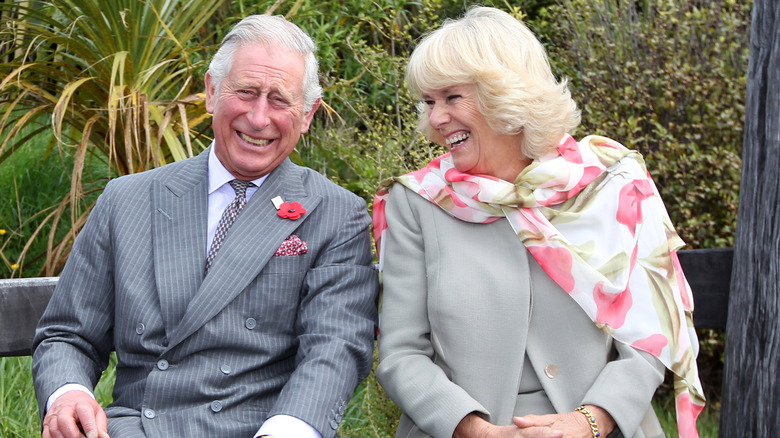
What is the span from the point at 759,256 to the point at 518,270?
0.93 metres

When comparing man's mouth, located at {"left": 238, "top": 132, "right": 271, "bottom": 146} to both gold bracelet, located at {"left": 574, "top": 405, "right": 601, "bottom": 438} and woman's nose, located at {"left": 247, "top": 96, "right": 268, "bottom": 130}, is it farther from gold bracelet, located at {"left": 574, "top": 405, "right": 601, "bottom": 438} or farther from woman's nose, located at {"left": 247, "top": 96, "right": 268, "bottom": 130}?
gold bracelet, located at {"left": 574, "top": 405, "right": 601, "bottom": 438}

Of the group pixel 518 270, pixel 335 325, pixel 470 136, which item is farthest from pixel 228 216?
pixel 518 270

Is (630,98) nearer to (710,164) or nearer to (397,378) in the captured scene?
(710,164)

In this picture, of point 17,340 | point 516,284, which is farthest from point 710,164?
point 17,340

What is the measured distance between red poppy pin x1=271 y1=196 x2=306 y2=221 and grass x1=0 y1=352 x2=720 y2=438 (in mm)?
984

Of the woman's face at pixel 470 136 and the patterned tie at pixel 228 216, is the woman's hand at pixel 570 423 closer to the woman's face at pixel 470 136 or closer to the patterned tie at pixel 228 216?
the woman's face at pixel 470 136

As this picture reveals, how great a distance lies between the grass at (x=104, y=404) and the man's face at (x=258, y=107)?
1123mm

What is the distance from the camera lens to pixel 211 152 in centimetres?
282

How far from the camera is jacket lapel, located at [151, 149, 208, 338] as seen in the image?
254cm

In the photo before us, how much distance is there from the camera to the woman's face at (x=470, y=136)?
2703mm

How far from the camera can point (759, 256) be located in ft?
9.85

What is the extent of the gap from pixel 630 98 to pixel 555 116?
2077 millimetres

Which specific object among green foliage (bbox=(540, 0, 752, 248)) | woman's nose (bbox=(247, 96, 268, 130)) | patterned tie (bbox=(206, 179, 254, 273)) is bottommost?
green foliage (bbox=(540, 0, 752, 248))

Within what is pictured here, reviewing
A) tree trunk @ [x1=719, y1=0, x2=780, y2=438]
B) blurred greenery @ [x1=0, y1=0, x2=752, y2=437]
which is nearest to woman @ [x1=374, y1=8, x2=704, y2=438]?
tree trunk @ [x1=719, y1=0, x2=780, y2=438]
